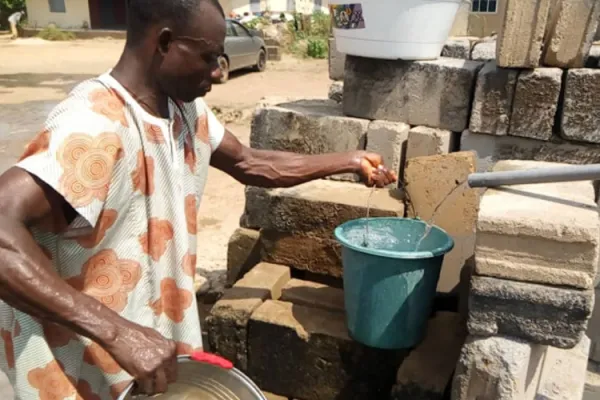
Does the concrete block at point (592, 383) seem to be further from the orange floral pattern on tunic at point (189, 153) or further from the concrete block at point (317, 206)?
the orange floral pattern on tunic at point (189, 153)

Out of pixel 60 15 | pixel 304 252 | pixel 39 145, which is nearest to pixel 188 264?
pixel 39 145

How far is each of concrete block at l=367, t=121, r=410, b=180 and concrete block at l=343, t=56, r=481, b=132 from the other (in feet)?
0.28

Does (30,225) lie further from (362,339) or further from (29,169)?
(362,339)

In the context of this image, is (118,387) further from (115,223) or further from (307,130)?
(307,130)

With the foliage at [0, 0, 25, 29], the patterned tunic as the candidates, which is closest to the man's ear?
the patterned tunic

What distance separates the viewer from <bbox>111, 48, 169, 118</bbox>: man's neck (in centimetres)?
191

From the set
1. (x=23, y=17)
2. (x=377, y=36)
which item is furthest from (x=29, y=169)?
(x=23, y=17)

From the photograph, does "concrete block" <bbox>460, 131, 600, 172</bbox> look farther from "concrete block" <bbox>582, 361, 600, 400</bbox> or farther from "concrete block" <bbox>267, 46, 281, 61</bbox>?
"concrete block" <bbox>267, 46, 281, 61</bbox>

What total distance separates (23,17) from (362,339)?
28727 mm

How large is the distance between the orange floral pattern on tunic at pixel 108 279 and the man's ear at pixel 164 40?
0.62 metres

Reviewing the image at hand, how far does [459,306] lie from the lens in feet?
10.9

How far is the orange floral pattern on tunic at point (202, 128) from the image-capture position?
2279mm

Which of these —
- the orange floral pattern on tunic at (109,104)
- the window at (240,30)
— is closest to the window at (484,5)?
the window at (240,30)

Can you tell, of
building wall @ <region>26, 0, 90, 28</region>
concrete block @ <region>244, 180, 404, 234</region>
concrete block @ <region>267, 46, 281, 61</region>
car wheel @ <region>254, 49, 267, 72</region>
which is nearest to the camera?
concrete block @ <region>244, 180, 404, 234</region>
